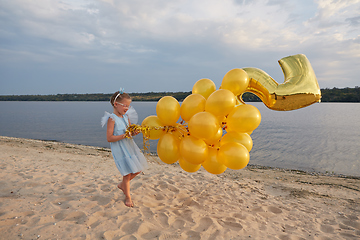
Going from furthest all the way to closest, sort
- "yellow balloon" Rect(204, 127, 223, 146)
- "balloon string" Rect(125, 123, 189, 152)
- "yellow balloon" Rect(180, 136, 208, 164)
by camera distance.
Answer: "balloon string" Rect(125, 123, 189, 152)
"yellow balloon" Rect(204, 127, 223, 146)
"yellow balloon" Rect(180, 136, 208, 164)

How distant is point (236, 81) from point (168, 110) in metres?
1.06

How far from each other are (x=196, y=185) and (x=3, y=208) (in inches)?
139

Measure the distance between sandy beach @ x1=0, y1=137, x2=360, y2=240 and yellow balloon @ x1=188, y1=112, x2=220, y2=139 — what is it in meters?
1.31

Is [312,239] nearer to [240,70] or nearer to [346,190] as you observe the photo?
[240,70]

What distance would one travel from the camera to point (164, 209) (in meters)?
3.60

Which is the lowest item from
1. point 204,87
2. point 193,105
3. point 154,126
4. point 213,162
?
point 213,162

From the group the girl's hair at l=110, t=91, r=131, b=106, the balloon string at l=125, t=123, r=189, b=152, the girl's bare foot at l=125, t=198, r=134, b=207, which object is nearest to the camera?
the balloon string at l=125, t=123, r=189, b=152

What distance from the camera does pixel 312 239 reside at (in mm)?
2906

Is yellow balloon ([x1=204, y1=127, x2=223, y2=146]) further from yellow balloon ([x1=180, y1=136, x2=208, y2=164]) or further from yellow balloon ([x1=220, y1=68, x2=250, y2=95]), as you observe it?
yellow balloon ([x1=220, y1=68, x2=250, y2=95])

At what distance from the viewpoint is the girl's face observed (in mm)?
3453

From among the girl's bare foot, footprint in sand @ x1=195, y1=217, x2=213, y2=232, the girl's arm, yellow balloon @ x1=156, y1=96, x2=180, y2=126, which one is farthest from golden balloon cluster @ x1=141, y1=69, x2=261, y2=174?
the girl's bare foot

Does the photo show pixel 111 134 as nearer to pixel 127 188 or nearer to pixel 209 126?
pixel 127 188

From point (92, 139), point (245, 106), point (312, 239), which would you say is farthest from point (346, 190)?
point (92, 139)

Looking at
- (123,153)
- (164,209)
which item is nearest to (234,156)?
(164,209)
